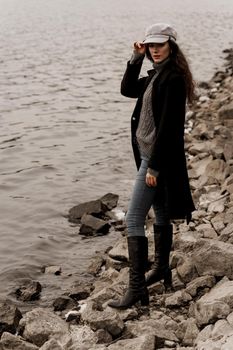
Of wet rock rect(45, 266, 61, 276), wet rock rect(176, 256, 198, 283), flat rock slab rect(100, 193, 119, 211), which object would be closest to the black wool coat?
wet rock rect(176, 256, 198, 283)

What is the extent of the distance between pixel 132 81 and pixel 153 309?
2.59 m

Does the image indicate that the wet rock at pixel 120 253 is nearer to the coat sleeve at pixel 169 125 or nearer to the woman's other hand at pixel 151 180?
the woman's other hand at pixel 151 180

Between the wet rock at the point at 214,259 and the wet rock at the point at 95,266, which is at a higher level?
the wet rock at the point at 214,259

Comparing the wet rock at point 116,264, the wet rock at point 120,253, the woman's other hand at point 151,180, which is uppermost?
the woman's other hand at point 151,180

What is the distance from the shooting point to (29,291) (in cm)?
808

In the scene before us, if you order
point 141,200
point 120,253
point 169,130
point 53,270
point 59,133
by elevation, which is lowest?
point 59,133

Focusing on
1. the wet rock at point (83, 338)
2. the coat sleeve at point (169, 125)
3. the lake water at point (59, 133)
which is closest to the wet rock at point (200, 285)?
the wet rock at point (83, 338)

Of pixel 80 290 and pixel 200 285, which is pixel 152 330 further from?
pixel 80 290

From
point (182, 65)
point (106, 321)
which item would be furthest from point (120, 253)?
point (182, 65)

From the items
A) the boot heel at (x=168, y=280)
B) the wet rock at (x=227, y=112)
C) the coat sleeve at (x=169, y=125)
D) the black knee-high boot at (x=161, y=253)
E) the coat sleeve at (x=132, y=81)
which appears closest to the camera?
the coat sleeve at (x=169, y=125)

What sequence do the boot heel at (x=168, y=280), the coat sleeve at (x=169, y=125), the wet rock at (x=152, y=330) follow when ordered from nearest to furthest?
A: 1. the wet rock at (x=152, y=330)
2. the coat sleeve at (x=169, y=125)
3. the boot heel at (x=168, y=280)

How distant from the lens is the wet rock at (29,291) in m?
8.00

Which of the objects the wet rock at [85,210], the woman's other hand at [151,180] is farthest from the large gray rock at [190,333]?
the wet rock at [85,210]

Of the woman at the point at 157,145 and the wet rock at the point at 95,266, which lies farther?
the wet rock at the point at 95,266
